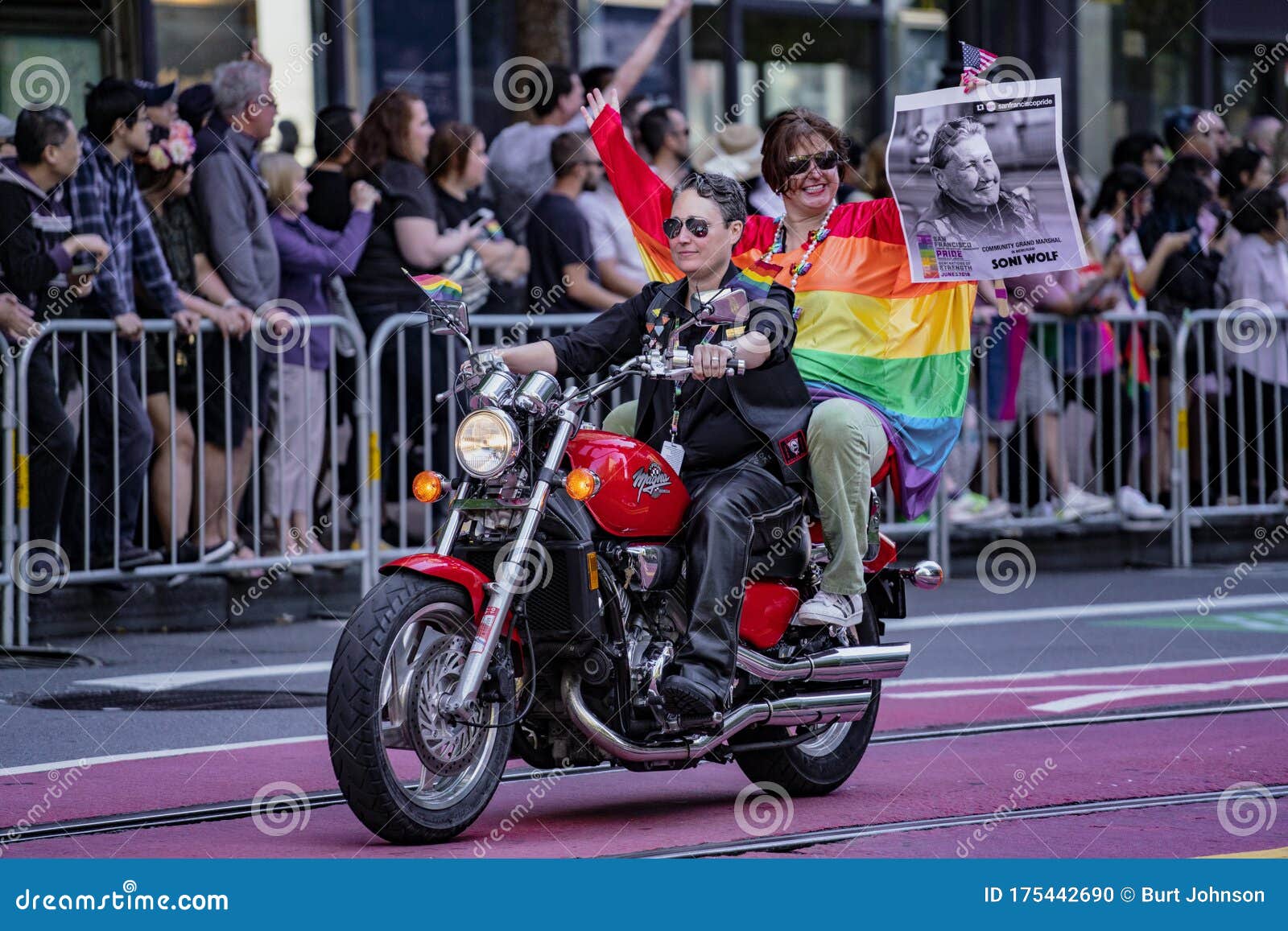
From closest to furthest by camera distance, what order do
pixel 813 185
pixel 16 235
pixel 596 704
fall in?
pixel 596 704, pixel 813 185, pixel 16 235

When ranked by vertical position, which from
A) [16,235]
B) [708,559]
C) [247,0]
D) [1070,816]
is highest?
[247,0]

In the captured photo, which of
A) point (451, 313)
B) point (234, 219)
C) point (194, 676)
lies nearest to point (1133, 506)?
point (234, 219)

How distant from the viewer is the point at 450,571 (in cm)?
575

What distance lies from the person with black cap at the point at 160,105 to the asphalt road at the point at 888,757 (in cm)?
247

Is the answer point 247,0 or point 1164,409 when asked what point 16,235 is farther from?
point 1164,409

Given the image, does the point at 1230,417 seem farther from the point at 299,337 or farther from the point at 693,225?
the point at 693,225

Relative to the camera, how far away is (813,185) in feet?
23.3

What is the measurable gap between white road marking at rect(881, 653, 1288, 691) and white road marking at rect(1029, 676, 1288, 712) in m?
0.43

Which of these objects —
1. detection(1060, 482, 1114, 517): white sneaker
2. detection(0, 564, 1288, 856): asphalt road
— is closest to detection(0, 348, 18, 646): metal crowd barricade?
detection(0, 564, 1288, 856): asphalt road

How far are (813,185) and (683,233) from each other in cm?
79

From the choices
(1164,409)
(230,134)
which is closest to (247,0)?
(230,134)

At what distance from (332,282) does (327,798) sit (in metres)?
5.26

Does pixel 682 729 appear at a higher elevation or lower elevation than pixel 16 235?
lower

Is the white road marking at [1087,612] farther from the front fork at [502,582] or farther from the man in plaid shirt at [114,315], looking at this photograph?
the front fork at [502,582]
